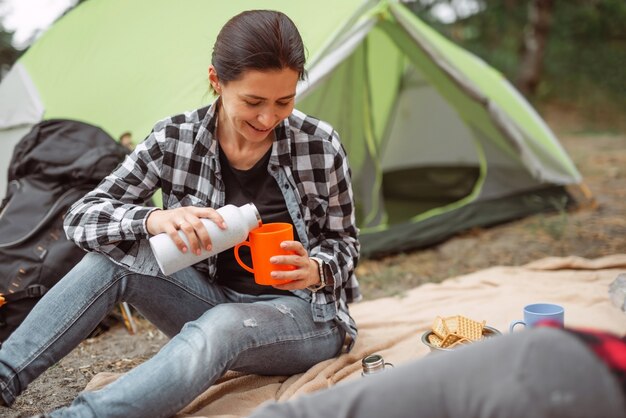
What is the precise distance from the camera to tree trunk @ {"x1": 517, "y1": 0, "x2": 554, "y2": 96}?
7773mm

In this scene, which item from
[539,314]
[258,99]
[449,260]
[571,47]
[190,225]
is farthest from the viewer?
[571,47]

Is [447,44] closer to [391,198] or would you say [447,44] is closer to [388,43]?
[388,43]

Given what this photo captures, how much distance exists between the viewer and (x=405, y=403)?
107cm

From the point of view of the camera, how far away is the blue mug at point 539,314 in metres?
1.76

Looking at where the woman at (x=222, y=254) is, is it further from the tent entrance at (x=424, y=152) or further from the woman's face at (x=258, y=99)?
the tent entrance at (x=424, y=152)

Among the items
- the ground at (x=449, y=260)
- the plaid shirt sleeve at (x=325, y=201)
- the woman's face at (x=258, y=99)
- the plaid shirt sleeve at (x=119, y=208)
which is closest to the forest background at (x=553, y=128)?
the ground at (x=449, y=260)

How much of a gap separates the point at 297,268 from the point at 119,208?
46cm

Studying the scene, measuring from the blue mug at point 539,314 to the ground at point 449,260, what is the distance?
1.07 meters

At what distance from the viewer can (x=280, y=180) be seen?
180 centimetres

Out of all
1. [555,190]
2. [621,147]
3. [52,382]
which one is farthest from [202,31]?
[621,147]

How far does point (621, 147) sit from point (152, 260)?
5331 mm

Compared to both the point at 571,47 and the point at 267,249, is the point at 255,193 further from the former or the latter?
the point at 571,47

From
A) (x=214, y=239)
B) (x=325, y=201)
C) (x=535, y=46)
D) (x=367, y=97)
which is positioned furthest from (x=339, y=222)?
(x=535, y=46)

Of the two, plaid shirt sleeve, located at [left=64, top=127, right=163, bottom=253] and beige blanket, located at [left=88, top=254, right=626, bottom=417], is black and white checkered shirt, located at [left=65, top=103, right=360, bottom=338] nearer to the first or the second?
plaid shirt sleeve, located at [left=64, top=127, right=163, bottom=253]
